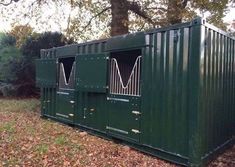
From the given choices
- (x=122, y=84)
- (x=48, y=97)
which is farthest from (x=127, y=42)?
(x=48, y=97)

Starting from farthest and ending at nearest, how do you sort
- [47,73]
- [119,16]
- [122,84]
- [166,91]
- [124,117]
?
[119,16]
[47,73]
[122,84]
[124,117]
[166,91]

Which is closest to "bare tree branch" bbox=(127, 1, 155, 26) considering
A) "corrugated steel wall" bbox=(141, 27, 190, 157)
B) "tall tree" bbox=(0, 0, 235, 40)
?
"tall tree" bbox=(0, 0, 235, 40)

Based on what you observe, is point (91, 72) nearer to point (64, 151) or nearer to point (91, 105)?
point (91, 105)

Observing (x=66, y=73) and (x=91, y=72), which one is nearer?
(x=91, y=72)

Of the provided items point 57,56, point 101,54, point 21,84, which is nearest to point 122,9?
point 57,56

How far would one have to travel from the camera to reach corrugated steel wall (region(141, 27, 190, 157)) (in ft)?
19.0

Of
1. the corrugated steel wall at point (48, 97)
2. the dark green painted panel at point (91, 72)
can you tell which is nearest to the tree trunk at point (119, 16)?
the corrugated steel wall at point (48, 97)

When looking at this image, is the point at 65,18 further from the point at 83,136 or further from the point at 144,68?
the point at 144,68

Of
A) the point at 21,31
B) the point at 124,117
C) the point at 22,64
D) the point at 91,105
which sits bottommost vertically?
the point at 124,117

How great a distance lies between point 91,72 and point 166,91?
2693 mm

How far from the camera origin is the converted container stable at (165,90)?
5652mm

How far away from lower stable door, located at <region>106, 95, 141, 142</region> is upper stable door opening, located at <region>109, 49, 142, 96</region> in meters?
0.20

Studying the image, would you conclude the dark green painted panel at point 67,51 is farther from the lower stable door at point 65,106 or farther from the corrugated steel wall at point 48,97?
the lower stable door at point 65,106

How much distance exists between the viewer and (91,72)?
324 inches
